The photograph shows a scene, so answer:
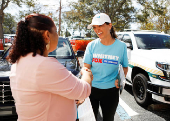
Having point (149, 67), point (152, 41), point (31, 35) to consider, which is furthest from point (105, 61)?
point (152, 41)

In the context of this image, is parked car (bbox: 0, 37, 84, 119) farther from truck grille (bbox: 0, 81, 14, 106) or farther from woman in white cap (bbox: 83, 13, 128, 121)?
woman in white cap (bbox: 83, 13, 128, 121)

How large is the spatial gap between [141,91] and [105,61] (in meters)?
2.22

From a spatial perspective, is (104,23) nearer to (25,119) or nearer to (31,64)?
(31,64)

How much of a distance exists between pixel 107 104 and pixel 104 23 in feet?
3.34

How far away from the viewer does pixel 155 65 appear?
322 centimetres

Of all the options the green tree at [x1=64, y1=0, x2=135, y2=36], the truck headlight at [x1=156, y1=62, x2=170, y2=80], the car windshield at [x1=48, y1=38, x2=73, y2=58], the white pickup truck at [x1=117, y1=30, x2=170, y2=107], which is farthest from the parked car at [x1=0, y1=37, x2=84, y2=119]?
the green tree at [x1=64, y1=0, x2=135, y2=36]

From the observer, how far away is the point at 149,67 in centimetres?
339

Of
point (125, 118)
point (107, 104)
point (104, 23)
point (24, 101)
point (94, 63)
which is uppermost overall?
point (104, 23)

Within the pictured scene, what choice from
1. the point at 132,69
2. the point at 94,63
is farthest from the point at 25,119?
the point at 132,69

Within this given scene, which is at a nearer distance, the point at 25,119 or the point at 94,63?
the point at 25,119

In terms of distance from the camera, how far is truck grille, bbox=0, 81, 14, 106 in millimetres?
2531

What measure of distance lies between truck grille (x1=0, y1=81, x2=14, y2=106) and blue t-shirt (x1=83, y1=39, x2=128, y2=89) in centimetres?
145

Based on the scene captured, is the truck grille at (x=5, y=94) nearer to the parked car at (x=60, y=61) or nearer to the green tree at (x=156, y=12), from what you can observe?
the parked car at (x=60, y=61)

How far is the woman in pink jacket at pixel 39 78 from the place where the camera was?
899mm
